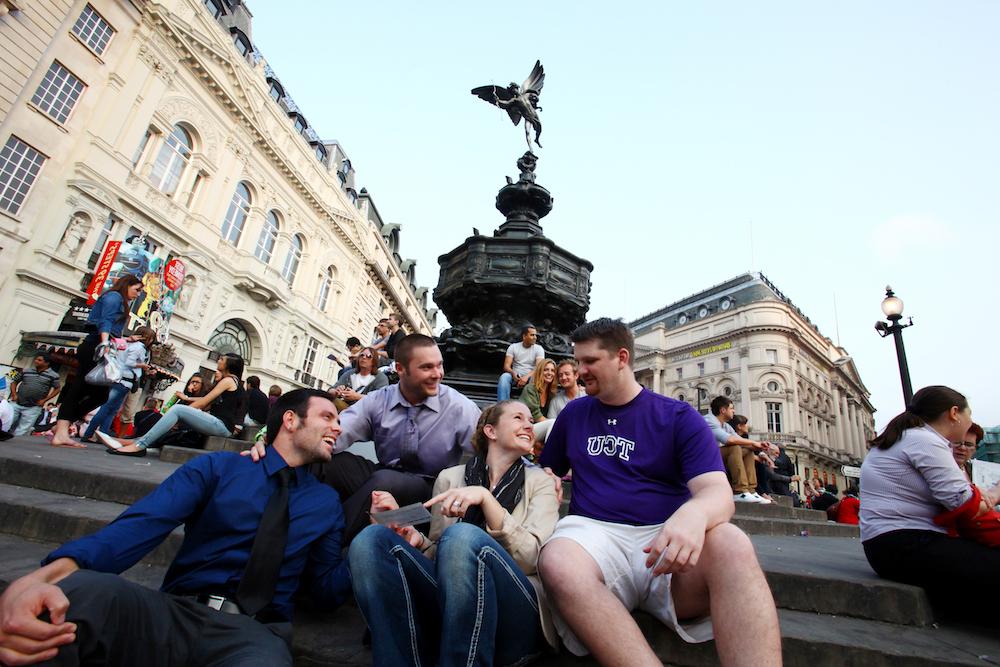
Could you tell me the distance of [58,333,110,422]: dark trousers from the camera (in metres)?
5.21

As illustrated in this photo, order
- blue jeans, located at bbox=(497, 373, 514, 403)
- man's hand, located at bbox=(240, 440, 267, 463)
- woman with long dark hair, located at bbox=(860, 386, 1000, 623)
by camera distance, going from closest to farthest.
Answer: man's hand, located at bbox=(240, 440, 267, 463) → woman with long dark hair, located at bbox=(860, 386, 1000, 623) → blue jeans, located at bbox=(497, 373, 514, 403)

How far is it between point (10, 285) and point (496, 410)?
19.0 metres

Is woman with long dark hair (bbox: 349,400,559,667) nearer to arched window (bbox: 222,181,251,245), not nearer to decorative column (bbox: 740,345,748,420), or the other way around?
arched window (bbox: 222,181,251,245)

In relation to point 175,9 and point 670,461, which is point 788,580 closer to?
point 670,461

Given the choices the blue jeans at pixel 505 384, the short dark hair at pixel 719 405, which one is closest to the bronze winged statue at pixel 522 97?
the blue jeans at pixel 505 384

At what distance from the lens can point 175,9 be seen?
18.8 m

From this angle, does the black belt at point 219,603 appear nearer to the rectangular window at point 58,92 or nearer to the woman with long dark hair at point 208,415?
the woman with long dark hair at point 208,415

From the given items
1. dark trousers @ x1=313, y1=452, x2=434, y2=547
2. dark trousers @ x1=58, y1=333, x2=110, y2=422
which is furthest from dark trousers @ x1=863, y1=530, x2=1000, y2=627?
dark trousers @ x1=58, y1=333, x2=110, y2=422

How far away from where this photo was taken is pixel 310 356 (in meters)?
27.7

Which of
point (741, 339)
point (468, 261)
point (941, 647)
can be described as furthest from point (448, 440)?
point (741, 339)

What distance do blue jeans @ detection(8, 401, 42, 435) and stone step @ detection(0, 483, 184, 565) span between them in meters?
5.10

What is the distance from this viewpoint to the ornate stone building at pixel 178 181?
46.6 ft

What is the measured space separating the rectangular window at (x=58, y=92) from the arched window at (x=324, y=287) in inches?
561

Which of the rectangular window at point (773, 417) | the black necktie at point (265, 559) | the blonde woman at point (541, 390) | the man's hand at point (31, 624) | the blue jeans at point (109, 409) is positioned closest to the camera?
the man's hand at point (31, 624)
